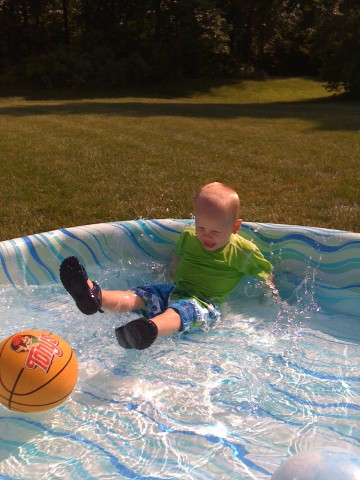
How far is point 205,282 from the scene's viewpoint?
3332 mm

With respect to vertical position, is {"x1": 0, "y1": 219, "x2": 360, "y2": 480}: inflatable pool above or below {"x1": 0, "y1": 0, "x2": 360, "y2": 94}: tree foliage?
below

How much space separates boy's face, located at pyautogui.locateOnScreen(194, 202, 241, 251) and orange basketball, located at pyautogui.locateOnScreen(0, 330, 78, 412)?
1.17m

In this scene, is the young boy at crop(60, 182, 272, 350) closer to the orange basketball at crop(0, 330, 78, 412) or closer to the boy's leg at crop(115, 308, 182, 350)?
the boy's leg at crop(115, 308, 182, 350)

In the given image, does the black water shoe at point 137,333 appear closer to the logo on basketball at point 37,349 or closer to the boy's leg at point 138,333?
the boy's leg at point 138,333

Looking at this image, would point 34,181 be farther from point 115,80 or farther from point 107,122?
point 115,80

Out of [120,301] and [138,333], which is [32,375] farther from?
[120,301]

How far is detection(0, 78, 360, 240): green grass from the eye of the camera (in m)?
4.93

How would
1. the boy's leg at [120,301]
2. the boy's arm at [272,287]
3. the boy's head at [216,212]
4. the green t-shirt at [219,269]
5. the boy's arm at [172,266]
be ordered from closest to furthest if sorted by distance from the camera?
the boy's leg at [120,301]
the boy's head at [216,212]
the green t-shirt at [219,269]
the boy's arm at [272,287]
the boy's arm at [172,266]

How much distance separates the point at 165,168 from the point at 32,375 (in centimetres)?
426

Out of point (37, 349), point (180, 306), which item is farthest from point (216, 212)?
point (37, 349)

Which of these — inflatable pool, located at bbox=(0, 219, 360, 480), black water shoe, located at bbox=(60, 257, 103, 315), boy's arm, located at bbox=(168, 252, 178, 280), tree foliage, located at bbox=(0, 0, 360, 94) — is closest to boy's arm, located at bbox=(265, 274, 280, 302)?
inflatable pool, located at bbox=(0, 219, 360, 480)

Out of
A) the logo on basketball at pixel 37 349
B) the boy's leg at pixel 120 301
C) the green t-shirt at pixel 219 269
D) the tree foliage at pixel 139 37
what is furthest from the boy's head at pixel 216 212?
the tree foliage at pixel 139 37

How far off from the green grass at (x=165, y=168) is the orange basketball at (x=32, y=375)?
2.29 meters

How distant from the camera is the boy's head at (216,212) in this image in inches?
121
